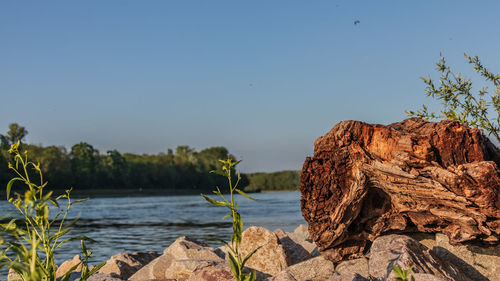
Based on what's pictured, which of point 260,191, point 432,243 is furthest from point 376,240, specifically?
point 260,191

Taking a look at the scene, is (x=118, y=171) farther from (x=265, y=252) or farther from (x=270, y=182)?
(x=265, y=252)

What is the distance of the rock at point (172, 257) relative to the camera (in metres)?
8.62

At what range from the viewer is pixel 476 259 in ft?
22.2

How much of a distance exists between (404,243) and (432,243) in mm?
1239

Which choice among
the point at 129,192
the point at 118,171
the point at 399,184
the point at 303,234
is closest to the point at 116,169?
the point at 118,171

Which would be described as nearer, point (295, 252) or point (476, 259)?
point (476, 259)

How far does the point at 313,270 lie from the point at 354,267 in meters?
0.60

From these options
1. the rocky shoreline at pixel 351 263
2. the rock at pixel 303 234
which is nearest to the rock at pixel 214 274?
the rocky shoreline at pixel 351 263

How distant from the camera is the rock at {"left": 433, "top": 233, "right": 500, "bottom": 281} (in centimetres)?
669

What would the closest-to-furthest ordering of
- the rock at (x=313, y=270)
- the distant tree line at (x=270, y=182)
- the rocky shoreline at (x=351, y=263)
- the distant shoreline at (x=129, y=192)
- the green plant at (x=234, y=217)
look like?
the green plant at (x=234, y=217), the rocky shoreline at (x=351, y=263), the rock at (x=313, y=270), the distant shoreline at (x=129, y=192), the distant tree line at (x=270, y=182)

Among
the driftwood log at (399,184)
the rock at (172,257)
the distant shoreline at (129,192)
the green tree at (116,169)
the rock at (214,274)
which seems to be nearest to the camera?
the driftwood log at (399,184)

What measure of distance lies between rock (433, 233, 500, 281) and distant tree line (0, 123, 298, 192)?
69.6 metres

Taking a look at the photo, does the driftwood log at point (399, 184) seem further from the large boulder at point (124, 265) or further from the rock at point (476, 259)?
the large boulder at point (124, 265)

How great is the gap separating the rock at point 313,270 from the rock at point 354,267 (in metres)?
0.12
